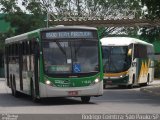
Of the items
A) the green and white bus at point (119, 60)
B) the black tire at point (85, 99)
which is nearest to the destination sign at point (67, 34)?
the black tire at point (85, 99)

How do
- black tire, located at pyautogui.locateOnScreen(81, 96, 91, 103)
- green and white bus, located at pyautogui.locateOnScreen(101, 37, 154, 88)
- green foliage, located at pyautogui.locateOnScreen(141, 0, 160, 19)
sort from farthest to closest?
green and white bus, located at pyautogui.locateOnScreen(101, 37, 154, 88) < green foliage, located at pyautogui.locateOnScreen(141, 0, 160, 19) < black tire, located at pyautogui.locateOnScreen(81, 96, 91, 103)

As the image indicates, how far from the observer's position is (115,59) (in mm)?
40281

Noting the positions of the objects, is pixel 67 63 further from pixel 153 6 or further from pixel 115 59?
pixel 115 59

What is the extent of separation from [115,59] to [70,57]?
17622 mm

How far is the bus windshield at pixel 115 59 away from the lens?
40.0 metres

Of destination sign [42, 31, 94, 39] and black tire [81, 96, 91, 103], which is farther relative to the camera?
black tire [81, 96, 91, 103]

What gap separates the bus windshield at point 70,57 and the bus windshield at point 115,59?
→ 55.6 feet

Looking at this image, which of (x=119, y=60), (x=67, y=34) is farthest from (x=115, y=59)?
(x=67, y=34)

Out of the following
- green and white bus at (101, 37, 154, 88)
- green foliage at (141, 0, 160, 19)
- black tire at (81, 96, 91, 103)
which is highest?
green foliage at (141, 0, 160, 19)

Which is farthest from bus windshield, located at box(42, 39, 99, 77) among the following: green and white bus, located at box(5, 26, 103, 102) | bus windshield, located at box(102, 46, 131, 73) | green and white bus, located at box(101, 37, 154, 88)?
bus windshield, located at box(102, 46, 131, 73)

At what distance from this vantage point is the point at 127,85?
41.4m

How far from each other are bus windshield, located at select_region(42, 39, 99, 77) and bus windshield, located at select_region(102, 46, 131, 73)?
55.6 feet

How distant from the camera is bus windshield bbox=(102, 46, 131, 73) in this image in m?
40.0

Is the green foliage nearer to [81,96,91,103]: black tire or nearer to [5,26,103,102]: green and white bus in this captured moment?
[5,26,103,102]: green and white bus
